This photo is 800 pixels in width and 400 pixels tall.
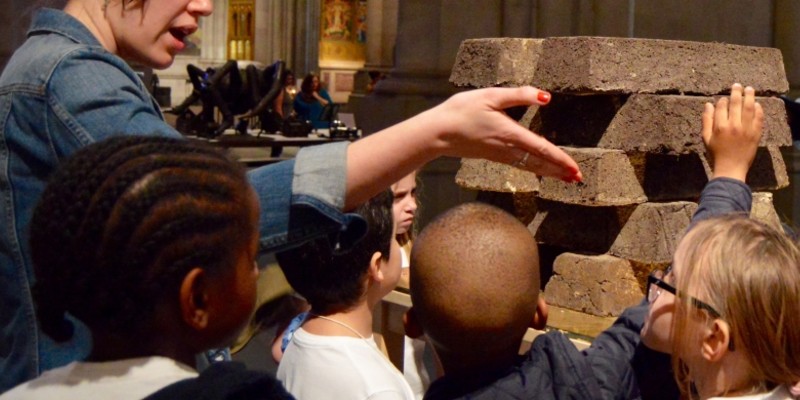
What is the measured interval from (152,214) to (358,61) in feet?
97.1

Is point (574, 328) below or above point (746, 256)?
below

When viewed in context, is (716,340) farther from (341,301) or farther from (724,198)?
(341,301)

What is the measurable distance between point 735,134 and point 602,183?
5.92 feet

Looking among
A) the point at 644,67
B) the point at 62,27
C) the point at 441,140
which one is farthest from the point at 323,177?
the point at 644,67

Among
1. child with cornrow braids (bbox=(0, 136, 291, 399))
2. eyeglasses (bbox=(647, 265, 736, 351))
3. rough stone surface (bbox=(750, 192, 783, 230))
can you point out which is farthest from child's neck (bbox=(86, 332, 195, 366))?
rough stone surface (bbox=(750, 192, 783, 230))

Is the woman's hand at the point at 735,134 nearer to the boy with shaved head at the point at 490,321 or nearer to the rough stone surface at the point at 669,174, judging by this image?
the boy with shaved head at the point at 490,321

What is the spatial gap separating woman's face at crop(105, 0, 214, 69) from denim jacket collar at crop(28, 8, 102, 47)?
0.06 m

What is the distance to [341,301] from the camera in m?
2.75

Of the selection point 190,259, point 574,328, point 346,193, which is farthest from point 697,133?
point 190,259

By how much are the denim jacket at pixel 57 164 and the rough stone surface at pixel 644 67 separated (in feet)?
8.81

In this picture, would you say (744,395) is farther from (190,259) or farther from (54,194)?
(54,194)

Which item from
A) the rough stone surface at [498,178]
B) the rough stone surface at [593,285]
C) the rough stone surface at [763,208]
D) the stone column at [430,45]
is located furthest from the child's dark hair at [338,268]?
the stone column at [430,45]

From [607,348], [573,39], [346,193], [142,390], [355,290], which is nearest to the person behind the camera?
[142,390]

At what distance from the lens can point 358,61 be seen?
3080 centimetres
